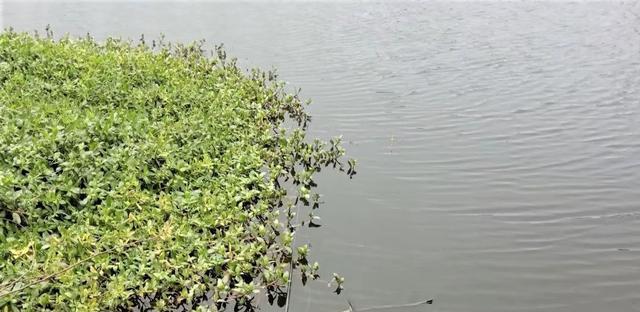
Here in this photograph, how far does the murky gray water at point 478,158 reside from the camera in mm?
9016

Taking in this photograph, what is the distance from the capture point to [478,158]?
13680mm

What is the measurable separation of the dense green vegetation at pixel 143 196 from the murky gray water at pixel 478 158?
96cm

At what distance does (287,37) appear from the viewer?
30547mm

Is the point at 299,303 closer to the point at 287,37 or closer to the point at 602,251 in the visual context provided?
the point at 602,251

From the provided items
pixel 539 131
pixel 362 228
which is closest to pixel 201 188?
pixel 362 228

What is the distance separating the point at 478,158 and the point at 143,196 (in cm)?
828

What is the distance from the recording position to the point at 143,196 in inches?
381

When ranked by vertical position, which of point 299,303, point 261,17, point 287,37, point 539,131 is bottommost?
point 299,303

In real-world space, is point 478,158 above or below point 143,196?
above

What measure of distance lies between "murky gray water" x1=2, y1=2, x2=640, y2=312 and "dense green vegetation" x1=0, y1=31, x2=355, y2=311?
37.9 inches

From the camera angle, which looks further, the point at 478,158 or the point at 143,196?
the point at 478,158

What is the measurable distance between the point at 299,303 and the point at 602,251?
556cm

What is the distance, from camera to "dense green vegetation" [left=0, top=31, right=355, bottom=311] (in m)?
7.94

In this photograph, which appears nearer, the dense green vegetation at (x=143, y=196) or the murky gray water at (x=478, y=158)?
the dense green vegetation at (x=143, y=196)
